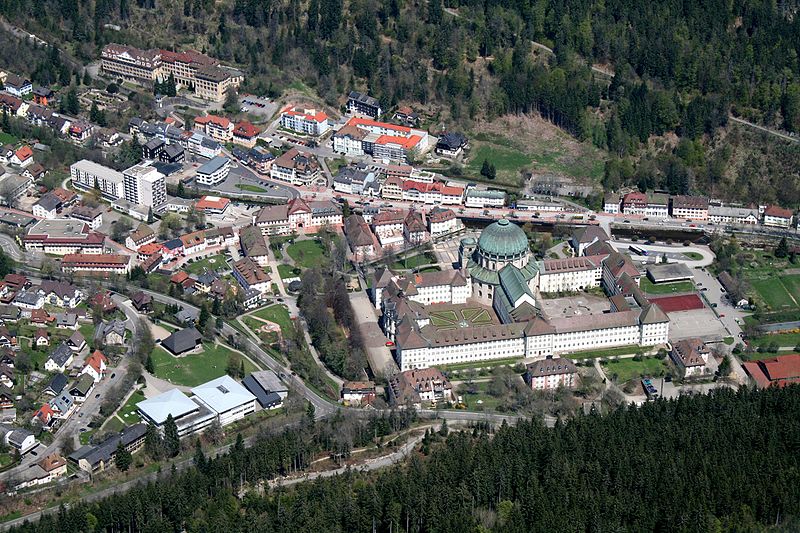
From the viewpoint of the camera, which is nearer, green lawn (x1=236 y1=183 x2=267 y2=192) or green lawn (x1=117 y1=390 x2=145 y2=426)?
green lawn (x1=117 y1=390 x2=145 y2=426)

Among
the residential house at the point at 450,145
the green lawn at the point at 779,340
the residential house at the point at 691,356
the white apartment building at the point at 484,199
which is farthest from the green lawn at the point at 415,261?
the green lawn at the point at 779,340

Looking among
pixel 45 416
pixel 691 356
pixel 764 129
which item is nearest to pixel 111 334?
pixel 45 416

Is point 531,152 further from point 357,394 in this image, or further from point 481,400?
point 357,394

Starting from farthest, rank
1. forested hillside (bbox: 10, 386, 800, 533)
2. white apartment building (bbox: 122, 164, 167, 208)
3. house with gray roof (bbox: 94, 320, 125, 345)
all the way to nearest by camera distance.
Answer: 1. white apartment building (bbox: 122, 164, 167, 208)
2. house with gray roof (bbox: 94, 320, 125, 345)
3. forested hillside (bbox: 10, 386, 800, 533)

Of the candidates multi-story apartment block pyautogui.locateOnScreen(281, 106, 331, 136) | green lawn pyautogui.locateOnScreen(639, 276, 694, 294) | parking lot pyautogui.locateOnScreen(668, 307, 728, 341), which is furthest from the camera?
multi-story apartment block pyautogui.locateOnScreen(281, 106, 331, 136)

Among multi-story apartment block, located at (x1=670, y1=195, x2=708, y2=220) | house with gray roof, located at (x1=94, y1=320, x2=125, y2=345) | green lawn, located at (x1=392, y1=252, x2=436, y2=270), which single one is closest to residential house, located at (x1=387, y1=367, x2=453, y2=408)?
green lawn, located at (x1=392, y1=252, x2=436, y2=270)

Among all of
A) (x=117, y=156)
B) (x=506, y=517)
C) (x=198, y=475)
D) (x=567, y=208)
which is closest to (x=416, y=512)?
(x=506, y=517)

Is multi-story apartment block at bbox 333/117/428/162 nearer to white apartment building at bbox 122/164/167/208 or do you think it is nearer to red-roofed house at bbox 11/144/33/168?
white apartment building at bbox 122/164/167/208

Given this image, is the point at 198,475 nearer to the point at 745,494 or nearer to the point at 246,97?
the point at 745,494
